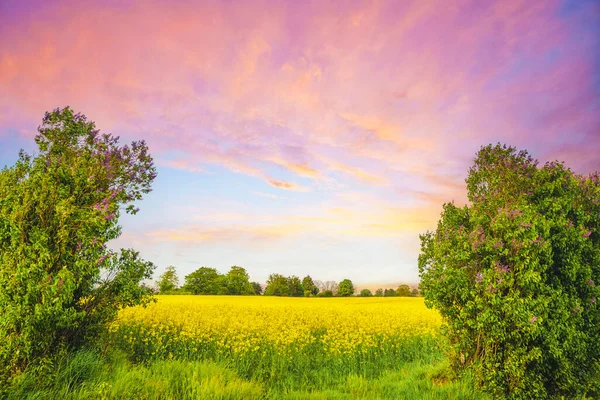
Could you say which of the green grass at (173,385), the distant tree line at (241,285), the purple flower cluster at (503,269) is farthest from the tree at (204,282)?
the purple flower cluster at (503,269)

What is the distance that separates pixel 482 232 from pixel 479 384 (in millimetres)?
3526

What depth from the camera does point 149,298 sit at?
8.38 meters

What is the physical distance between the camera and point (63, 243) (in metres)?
6.96

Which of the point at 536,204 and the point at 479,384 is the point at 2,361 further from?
the point at 536,204

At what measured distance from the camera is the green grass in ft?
19.7

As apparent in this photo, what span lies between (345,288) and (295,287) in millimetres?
12565

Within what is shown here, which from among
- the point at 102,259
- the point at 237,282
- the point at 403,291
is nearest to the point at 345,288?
the point at 403,291

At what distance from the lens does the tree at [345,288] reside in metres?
83.8

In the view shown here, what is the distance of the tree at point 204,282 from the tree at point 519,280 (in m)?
68.1

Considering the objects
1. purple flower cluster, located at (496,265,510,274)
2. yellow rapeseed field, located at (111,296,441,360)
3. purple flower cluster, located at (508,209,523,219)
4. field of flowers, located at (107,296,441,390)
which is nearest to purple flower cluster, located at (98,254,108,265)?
field of flowers, located at (107,296,441,390)

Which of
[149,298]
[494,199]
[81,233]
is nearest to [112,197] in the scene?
[81,233]

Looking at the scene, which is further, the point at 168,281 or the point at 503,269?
the point at 168,281

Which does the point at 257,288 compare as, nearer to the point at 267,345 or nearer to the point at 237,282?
the point at 237,282

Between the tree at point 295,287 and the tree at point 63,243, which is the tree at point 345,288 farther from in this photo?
the tree at point 63,243
